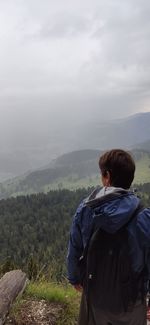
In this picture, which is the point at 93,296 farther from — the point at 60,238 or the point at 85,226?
the point at 60,238

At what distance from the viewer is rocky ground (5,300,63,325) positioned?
6348 millimetres

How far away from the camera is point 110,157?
422 centimetres

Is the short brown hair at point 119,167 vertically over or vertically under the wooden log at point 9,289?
over

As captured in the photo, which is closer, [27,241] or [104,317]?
[104,317]

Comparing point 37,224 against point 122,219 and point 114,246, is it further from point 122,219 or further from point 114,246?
point 122,219

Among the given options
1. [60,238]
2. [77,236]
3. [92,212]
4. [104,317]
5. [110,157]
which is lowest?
[60,238]

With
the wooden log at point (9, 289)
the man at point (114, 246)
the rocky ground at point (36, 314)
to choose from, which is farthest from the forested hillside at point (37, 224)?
the man at point (114, 246)

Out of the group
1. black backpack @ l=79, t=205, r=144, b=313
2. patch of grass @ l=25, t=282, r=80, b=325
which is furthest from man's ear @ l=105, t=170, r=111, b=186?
patch of grass @ l=25, t=282, r=80, b=325

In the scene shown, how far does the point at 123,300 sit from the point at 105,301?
0.64 feet

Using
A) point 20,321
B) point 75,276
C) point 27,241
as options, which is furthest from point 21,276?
point 27,241

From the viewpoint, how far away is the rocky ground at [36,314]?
635 centimetres

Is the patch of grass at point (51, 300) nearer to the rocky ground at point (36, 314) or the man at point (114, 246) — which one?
the rocky ground at point (36, 314)

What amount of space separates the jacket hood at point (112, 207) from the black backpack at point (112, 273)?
0.10m

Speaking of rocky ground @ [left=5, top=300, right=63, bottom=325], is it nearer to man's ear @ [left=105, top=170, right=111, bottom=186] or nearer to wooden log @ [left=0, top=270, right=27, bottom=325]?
wooden log @ [left=0, top=270, right=27, bottom=325]
